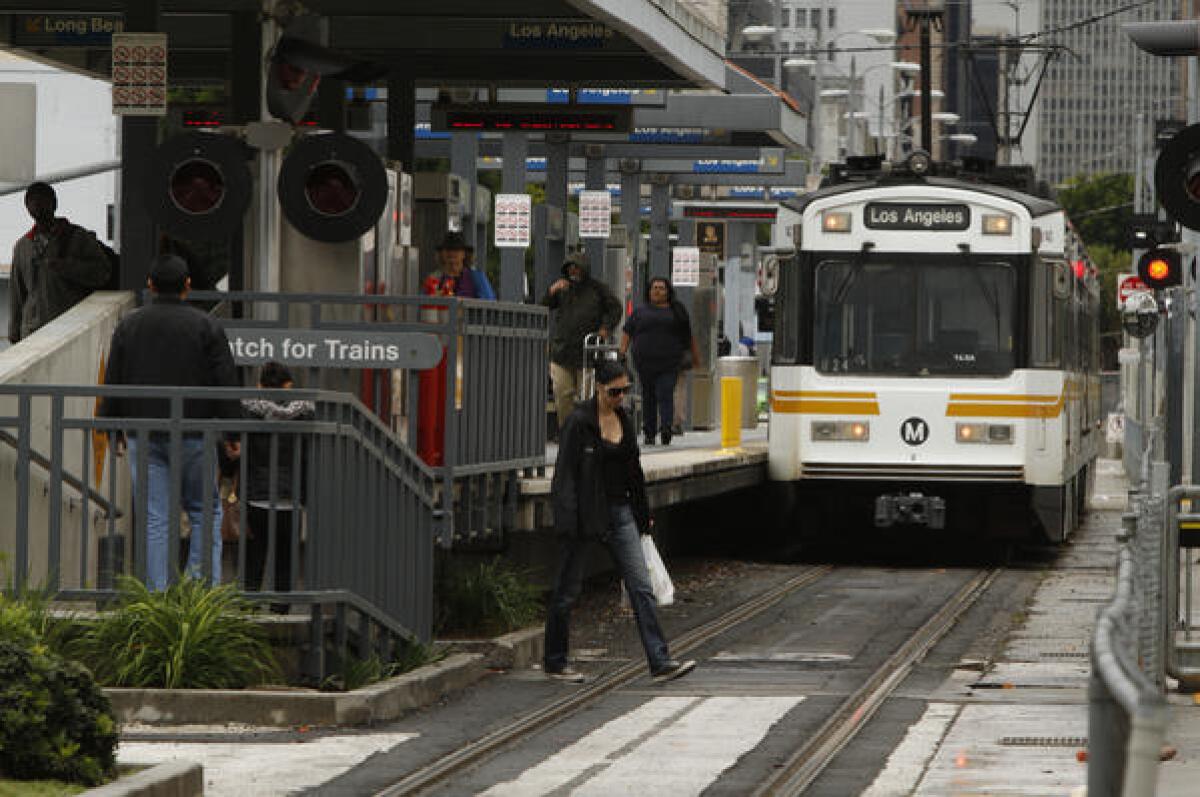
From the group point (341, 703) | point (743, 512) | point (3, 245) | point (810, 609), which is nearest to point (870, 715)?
point (341, 703)

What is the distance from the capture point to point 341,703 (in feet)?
40.5

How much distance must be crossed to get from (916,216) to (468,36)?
454 centimetres

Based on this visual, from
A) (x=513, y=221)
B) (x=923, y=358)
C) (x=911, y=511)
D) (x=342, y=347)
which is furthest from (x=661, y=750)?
(x=513, y=221)

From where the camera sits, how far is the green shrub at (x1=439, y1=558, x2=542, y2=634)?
16.2 meters

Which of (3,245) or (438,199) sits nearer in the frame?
(438,199)

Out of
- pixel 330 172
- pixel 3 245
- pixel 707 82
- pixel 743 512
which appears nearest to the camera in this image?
pixel 330 172

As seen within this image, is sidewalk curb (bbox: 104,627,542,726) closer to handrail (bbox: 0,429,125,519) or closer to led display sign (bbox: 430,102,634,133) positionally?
handrail (bbox: 0,429,125,519)

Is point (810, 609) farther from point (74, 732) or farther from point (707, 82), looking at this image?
point (74, 732)

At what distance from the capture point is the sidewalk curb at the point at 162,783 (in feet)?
30.2

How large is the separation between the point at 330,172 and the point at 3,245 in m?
66.2

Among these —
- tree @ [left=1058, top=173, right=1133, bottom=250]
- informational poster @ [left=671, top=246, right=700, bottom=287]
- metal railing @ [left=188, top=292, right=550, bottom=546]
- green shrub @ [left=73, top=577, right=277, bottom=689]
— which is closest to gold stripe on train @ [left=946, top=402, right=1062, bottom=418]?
metal railing @ [left=188, top=292, right=550, bottom=546]

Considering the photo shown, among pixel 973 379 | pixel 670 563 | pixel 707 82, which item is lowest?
pixel 670 563

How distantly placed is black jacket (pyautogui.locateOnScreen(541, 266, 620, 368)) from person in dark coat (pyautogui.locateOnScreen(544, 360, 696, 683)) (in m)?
9.03

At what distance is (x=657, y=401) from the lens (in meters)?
28.0
